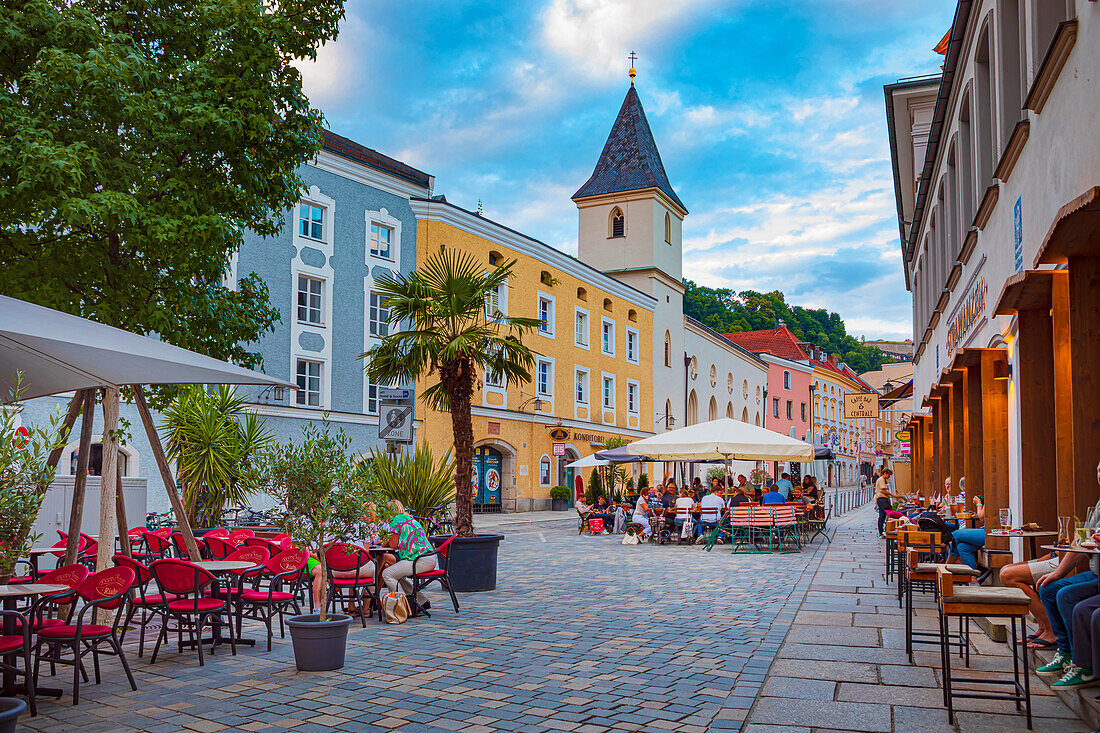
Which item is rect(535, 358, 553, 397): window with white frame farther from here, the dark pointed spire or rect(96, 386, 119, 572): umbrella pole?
rect(96, 386, 119, 572): umbrella pole

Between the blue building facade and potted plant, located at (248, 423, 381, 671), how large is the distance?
667 inches

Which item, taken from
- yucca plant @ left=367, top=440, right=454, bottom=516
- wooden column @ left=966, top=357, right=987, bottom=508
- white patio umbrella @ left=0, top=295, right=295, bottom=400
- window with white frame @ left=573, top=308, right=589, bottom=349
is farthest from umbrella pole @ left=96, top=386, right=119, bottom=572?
window with white frame @ left=573, top=308, right=589, bottom=349

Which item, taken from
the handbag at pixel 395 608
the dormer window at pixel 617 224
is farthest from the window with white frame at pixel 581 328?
the handbag at pixel 395 608

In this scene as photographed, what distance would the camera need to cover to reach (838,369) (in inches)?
3295

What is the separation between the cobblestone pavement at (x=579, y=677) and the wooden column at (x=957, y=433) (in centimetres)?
387

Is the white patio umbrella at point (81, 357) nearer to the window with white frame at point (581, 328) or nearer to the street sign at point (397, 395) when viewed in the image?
the street sign at point (397, 395)

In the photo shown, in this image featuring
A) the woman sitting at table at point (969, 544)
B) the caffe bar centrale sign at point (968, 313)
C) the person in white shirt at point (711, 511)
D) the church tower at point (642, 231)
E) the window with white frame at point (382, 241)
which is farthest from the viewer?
the church tower at point (642, 231)

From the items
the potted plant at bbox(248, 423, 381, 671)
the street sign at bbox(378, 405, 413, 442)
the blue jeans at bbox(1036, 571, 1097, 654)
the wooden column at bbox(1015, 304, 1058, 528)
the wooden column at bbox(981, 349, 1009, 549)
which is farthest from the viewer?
→ the street sign at bbox(378, 405, 413, 442)

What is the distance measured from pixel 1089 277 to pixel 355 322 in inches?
952

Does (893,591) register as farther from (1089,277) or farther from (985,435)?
(1089,277)

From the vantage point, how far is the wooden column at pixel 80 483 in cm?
802

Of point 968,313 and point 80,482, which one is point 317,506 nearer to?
point 80,482

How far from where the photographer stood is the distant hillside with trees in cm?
A: 7800

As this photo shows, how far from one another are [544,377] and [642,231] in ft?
43.7
